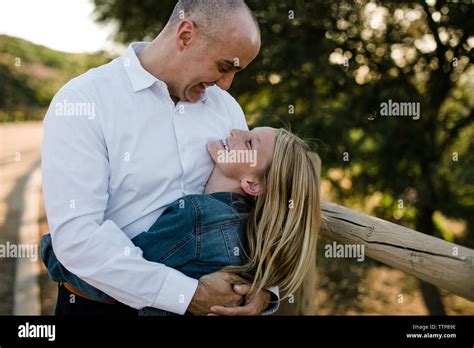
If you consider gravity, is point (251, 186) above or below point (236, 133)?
below

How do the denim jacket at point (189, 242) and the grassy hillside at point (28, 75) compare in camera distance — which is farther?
the grassy hillside at point (28, 75)

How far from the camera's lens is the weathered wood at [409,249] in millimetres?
1567

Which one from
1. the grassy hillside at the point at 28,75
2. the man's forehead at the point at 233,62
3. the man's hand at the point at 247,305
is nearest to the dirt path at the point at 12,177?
the grassy hillside at the point at 28,75

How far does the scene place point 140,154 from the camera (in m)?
1.84

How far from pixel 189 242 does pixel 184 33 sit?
2.26ft

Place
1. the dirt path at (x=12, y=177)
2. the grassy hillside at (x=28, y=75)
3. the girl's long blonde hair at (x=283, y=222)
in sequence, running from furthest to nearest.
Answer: the grassy hillside at (x=28, y=75) < the dirt path at (x=12, y=177) < the girl's long blonde hair at (x=283, y=222)

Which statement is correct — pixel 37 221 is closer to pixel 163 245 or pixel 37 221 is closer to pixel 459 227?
pixel 459 227

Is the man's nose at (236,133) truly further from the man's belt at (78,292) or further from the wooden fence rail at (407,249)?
the man's belt at (78,292)

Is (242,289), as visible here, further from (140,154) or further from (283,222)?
(140,154)

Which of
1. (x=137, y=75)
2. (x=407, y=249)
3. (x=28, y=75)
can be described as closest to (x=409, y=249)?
(x=407, y=249)

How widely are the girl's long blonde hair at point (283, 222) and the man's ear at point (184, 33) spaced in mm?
453

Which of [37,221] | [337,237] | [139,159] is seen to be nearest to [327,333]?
[337,237]

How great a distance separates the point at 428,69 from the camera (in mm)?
3646

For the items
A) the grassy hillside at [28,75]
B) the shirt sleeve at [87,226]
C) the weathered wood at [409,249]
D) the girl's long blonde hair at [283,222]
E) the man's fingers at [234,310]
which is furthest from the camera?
the grassy hillside at [28,75]
